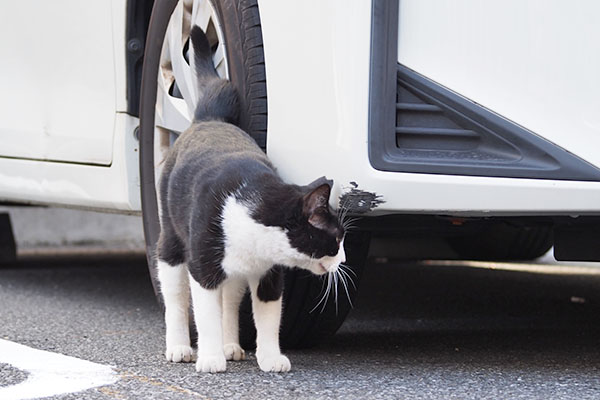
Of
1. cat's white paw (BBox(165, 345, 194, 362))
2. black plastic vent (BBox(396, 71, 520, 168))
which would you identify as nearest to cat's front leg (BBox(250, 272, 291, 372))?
cat's white paw (BBox(165, 345, 194, 362))

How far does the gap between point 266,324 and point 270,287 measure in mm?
102

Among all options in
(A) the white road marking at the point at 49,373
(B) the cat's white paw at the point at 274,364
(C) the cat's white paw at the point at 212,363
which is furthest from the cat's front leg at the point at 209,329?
(A) the white road marking at the point at 49,373

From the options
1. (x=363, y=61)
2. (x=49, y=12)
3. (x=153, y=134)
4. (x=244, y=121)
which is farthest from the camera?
(x=49, y=12)

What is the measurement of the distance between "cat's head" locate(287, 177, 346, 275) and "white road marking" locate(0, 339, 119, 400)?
0.58 metres

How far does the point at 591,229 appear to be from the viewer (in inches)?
109

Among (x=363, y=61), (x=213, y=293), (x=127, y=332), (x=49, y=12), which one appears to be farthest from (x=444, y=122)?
(x=49, y=12)

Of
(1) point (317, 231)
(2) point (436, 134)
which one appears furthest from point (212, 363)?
(2) point (436, 134)

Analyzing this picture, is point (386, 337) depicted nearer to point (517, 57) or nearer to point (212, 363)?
point (212, 363)

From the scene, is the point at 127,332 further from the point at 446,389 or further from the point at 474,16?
the point at 474,16

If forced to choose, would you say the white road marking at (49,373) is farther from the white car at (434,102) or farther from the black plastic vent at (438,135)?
the black plastic vent at (438,135)

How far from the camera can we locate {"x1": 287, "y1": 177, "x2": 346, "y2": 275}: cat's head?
2.51 meters

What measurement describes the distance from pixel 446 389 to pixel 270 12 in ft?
3.42

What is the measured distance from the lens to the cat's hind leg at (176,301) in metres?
2.99

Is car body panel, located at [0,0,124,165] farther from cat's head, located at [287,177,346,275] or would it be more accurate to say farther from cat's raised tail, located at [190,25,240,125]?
cat's head, located at [287,177,346,275]
